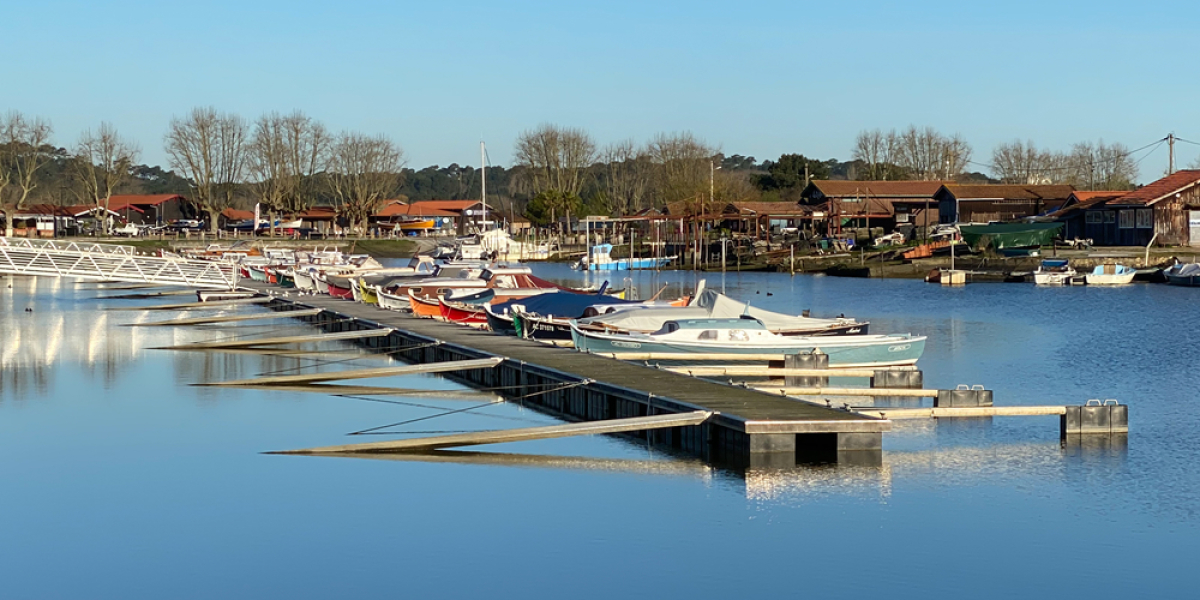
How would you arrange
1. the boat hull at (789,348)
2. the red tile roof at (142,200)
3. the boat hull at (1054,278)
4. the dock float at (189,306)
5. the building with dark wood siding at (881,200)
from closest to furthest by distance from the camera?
the boat hull at (789,348) → the dock float at (189,306) → the boat hull at (1054,278) → the building with dark wood siding at (881,200) → the red tile roof at (142,200)

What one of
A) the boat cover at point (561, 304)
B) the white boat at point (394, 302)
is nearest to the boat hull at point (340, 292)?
the white boat at point (394, 302)

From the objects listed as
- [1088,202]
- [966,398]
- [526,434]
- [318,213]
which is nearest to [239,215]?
[318,213]

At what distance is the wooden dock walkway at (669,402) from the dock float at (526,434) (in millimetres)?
628

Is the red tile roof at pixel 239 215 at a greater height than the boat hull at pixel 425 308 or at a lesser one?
greater

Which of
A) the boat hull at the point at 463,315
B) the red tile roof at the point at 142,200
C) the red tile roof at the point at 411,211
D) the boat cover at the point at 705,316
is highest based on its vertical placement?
the red tile roof at the point at 142,200

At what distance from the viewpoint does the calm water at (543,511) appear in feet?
53.4

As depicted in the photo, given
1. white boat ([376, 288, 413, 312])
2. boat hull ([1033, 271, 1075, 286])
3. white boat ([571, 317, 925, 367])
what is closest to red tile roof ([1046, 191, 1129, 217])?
boat hull ([1033, 271, 1075, 286])

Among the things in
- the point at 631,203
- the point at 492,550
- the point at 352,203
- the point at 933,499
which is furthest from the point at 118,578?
the point at 631,203

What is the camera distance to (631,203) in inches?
6211

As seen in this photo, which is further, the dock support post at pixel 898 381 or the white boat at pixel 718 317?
the white boat at pixel 718 317

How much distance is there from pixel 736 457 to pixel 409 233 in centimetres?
14028

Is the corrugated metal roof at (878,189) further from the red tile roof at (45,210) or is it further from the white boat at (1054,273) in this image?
the red tile roof at (45,210)

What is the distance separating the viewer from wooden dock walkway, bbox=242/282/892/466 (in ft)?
69.5

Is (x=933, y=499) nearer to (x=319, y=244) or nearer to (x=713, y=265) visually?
(x=713, y=265)
